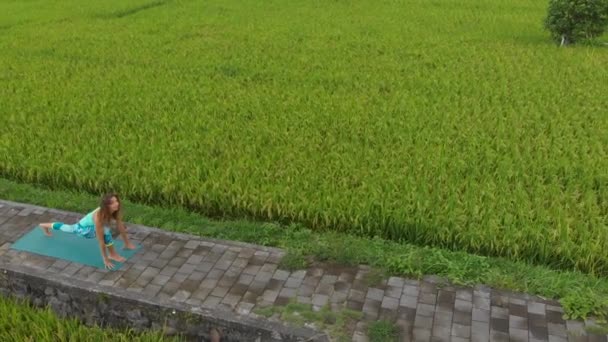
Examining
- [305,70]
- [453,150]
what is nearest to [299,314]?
[453,150]

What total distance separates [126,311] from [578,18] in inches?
394

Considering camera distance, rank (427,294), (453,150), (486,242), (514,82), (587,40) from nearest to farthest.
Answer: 1. (427,294)
2. (486,242)
3. (453,150)
4. (514,82)
5. (587,40)

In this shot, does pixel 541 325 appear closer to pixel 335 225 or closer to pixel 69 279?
pixel 335 225

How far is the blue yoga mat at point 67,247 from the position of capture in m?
3.88

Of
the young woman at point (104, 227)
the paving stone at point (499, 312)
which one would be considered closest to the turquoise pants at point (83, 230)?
the young woman at point (104, 227)

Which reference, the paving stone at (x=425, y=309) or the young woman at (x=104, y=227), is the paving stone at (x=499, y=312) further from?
the young woman at (x=104, y=227)

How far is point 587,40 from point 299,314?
9.67 m

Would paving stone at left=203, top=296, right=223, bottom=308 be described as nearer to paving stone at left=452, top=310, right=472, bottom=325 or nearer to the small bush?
paving stone at left=452, top=310, right=472, bottom=325

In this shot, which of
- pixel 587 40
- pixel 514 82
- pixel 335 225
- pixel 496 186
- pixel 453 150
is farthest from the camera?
pixel 587 40

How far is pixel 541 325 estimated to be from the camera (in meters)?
3.16

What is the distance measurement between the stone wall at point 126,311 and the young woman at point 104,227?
34 cm

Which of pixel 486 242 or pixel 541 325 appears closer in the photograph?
pixel 541 325

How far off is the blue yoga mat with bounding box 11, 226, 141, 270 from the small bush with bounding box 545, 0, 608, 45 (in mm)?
9386

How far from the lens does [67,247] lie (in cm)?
403
